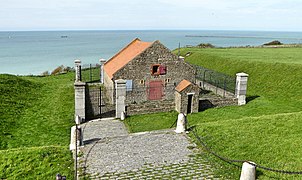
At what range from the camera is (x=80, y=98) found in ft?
62.4

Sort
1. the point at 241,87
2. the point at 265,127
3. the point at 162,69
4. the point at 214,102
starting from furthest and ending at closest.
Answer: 1. the point at 162,69
2. the point at 241,87
3. the point at 214,102
4. the point at 265,127

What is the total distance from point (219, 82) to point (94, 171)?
21222 mm

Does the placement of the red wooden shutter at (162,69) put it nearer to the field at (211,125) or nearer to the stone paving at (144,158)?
the field at (211,125)

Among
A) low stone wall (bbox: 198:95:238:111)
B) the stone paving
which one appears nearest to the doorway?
low stone wall (bbox: 198:95:238:111)

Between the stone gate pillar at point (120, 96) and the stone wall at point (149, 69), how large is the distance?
369 cm

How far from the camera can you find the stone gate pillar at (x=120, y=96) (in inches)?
773

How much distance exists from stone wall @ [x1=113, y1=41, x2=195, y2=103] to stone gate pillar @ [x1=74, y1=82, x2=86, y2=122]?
15.5ft

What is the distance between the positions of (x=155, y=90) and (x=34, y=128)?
10.3m

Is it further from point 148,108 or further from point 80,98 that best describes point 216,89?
point 80,98

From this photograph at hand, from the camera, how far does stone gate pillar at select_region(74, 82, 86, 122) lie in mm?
18766

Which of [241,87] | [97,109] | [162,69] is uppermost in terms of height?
[162,69]

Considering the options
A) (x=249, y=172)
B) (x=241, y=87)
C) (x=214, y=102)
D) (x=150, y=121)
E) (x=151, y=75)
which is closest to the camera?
(x=249, y=172)

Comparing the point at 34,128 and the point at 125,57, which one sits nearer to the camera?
the point at 34,128

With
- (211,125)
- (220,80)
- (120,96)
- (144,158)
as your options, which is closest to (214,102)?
(220,80)
